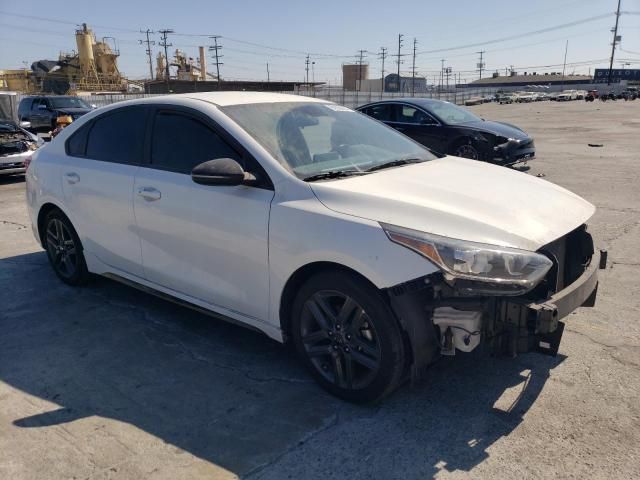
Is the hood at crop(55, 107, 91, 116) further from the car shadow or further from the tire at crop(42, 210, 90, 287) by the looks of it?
the car shadow

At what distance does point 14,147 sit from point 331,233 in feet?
36.9

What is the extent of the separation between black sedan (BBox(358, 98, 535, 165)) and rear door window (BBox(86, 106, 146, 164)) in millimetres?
8017

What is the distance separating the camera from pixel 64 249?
197 inches

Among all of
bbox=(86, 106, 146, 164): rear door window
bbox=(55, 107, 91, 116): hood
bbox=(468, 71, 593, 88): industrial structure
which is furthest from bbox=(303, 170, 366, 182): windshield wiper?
bbox=(468, 71, 593, 88): industrial structure

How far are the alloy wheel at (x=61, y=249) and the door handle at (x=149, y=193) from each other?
1330 millimetres

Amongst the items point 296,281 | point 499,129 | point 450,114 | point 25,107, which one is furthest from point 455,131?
point 25,107

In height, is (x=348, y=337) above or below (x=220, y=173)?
below

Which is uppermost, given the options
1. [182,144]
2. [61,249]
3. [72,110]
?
[182,144]

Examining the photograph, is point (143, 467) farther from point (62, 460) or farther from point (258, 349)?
point (258, 349)

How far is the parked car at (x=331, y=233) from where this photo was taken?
271 cm

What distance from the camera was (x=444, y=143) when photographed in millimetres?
11383

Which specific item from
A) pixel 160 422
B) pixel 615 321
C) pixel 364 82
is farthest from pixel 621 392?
pixel 364 82

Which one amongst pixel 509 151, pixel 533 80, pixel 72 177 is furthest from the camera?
pixel 533 80

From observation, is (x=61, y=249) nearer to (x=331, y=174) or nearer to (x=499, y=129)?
(x=331, y=174)
